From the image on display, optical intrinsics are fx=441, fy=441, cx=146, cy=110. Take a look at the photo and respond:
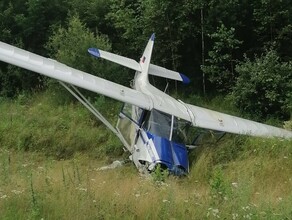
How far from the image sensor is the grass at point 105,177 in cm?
417

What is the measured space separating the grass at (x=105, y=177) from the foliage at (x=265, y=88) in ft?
7.30

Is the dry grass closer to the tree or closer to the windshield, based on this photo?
the windshield

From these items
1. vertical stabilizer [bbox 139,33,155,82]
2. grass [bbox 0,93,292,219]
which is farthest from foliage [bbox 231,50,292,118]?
vertical stabilizer [bbox 139,33,155,82]

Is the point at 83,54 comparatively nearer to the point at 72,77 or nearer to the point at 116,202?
the point at 72,77

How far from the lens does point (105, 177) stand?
259 inches

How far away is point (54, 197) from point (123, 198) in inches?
27.8

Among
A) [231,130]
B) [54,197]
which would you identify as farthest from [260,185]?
[54,197]

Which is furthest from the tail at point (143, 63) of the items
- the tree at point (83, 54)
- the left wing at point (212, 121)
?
the left wing at point (212, 121)

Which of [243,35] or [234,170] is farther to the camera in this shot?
[243,35]

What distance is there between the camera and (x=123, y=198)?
4582 millimetres

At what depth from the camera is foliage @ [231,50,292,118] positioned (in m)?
10.5

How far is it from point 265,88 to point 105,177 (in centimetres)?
557

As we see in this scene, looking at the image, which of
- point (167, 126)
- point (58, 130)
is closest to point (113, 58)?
point (58, 130)

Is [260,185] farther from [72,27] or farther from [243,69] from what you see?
[72,27]
